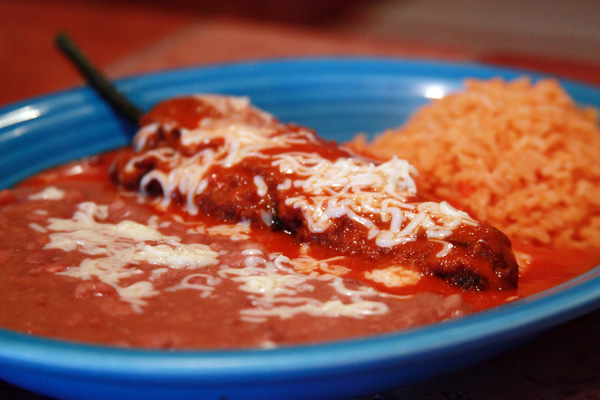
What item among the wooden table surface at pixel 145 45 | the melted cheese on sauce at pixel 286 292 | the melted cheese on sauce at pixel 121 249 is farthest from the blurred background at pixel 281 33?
the melted cheese on sauce at pixel 286 292

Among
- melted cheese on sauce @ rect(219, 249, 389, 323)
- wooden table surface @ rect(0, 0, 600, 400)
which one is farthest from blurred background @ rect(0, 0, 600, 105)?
melted cheese on sauce @ rect(219, 249, 389, 323)

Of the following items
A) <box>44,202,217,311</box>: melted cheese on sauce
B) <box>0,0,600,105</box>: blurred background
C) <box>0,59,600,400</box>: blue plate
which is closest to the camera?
<box>0,59,600,400</box>: blue plate

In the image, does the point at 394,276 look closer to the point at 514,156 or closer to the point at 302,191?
the point at 302,191

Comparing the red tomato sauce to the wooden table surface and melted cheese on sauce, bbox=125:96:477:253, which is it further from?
the wooden table surface

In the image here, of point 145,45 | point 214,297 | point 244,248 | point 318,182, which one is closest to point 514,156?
point 318,182

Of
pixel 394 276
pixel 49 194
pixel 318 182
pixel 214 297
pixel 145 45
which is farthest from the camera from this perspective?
pixel 145 45

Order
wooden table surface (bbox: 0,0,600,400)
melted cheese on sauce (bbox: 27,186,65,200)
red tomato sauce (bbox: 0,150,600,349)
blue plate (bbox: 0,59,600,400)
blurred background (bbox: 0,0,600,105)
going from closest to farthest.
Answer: blue plate (bbox: 0,59,600,400) → red tomato sauce (bbox: 0,150,600,349) → melted cheese on sauce (bbox: 27,186,65,200) → wooden table surface (bbox: 0,0,600,400) → blurred background (bbox: 0,0,600,105)

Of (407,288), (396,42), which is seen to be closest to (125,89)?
(407,288)
